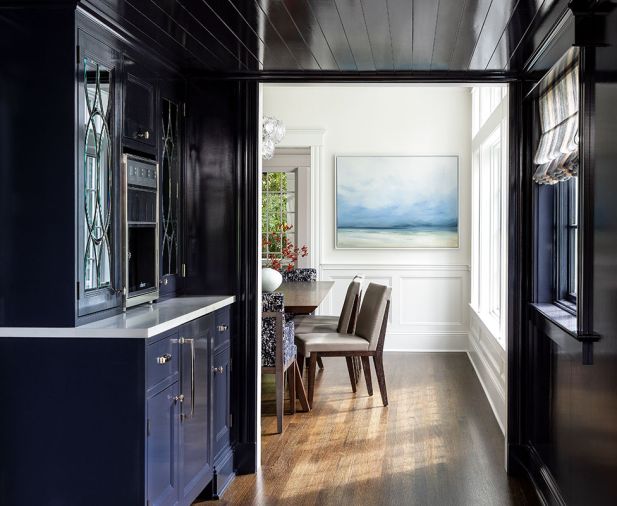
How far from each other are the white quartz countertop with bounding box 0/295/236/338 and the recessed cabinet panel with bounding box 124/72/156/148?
0.75 meters

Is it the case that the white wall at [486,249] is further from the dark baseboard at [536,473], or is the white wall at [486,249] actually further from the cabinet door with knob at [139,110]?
the cabinet door with knob at [139,110]

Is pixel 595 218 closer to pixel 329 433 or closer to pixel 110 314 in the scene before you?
pixel 110 314

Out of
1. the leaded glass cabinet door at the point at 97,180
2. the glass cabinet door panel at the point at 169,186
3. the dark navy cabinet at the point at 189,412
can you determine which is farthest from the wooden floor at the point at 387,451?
the leaded glass cabinet door at the point at 97,180

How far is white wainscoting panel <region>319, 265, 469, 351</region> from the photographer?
28.8ft

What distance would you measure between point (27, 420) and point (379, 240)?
6195mm

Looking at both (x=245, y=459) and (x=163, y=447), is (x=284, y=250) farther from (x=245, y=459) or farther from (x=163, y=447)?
(x=163, y=447)

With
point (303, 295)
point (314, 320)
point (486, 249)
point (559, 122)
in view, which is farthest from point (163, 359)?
point (486, 249)

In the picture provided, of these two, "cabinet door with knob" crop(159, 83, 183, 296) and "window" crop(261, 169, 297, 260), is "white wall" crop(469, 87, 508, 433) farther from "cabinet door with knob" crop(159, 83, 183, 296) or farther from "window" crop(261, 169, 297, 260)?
"cabinet door with knob" crop(159, 83, 183, 296)

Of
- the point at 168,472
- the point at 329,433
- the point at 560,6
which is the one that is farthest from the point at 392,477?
the point at 560,6

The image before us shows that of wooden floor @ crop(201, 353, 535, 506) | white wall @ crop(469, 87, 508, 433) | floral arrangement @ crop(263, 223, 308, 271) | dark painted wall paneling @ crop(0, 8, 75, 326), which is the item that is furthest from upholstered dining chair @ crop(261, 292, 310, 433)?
floral arrangement @ crop(263, 223, 308, 271)

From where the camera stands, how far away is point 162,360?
3.20 meters

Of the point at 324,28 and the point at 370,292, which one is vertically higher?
the point at 324,28

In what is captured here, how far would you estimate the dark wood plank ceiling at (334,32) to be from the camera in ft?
10.4

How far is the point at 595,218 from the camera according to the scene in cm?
288
